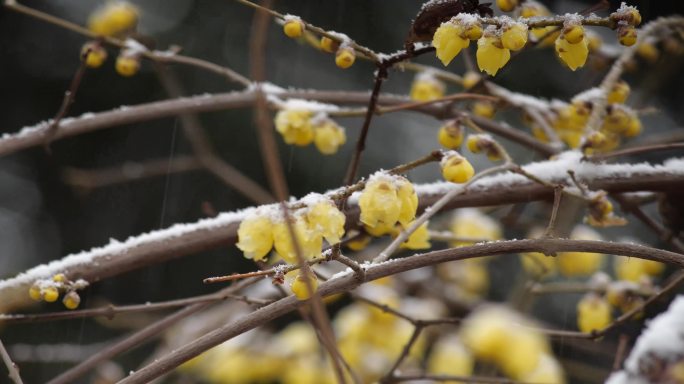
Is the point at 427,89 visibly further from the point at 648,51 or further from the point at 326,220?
the point at 326,220

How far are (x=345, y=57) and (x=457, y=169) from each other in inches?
7.1

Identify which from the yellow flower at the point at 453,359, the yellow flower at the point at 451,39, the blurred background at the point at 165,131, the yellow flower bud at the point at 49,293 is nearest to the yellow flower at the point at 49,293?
the yellow flower bud at the point at 49,293

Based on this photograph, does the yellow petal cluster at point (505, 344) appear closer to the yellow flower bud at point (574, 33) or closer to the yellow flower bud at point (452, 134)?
the yellow flower bud at point (452, 134)

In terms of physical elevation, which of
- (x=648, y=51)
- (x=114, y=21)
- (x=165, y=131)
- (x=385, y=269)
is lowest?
(x=385, y=269)

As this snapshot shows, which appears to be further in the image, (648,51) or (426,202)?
(648,51)

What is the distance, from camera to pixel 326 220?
69 centimetres

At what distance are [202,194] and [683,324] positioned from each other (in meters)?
2.68

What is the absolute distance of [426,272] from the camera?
1990 mm

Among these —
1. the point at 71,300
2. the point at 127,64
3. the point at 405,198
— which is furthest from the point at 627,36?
the point at 127,64

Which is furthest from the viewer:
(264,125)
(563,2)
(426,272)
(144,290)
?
(144,290)

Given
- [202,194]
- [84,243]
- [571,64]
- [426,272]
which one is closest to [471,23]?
[571,64]

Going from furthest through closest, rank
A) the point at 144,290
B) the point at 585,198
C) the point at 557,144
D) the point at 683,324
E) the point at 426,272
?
the point at 144,290, the point at 426,272, the point at 557,144, the point at 585,198, the point at 683,324

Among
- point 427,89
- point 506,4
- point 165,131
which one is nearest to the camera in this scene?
point 506,4

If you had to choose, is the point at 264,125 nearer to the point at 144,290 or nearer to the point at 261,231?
the point at 261,231
